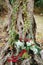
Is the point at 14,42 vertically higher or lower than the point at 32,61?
higher

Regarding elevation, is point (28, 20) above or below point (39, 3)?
above

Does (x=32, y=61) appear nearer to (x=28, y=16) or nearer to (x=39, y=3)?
(x=28, y=16)

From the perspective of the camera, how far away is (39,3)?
12.8m

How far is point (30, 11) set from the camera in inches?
189

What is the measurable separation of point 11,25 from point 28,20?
0.32 metres

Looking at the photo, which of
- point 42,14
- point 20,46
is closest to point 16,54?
point 20,46

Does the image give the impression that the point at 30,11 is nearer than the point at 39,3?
Yes

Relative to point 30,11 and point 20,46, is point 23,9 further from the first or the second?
point 20,46

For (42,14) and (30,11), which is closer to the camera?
(30,11)

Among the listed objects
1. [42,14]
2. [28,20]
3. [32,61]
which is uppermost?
[28,20]

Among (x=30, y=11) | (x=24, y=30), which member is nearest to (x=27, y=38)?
(x=24, y=30)

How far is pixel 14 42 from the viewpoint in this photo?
4641 millimetres

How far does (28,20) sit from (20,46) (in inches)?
18.6

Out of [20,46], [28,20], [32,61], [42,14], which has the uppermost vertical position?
[28,20]
